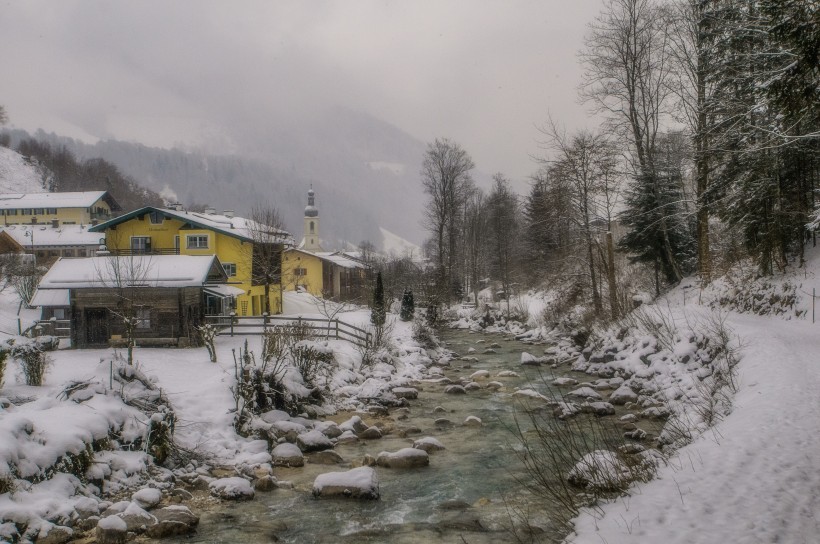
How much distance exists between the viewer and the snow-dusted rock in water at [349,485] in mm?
8633

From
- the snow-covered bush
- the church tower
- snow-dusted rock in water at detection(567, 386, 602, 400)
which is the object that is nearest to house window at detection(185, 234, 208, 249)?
the snow-covered bush

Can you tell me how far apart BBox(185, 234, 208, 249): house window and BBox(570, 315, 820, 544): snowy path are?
3034 cm

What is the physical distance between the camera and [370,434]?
1209 cm

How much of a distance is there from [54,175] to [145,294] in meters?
105

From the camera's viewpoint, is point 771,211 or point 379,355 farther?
point 379,355

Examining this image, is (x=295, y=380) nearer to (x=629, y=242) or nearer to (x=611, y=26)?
(x=629, y=242)

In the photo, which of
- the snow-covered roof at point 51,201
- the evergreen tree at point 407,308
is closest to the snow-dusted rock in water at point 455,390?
the evergreen tree at point 407,308

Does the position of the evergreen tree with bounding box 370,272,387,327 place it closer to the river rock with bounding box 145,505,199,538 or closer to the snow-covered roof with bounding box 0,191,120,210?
the river rock with bounding box 145,505,199,538

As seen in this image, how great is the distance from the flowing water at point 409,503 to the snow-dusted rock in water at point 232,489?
0.71ft

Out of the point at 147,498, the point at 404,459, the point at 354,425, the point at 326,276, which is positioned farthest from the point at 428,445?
the point at 326,276

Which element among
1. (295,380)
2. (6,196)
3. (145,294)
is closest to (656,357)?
(295,380)

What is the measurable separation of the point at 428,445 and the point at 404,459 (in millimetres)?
1091

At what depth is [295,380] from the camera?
1427 centimetres

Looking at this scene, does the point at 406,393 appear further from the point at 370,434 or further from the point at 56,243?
the point at 56,243
